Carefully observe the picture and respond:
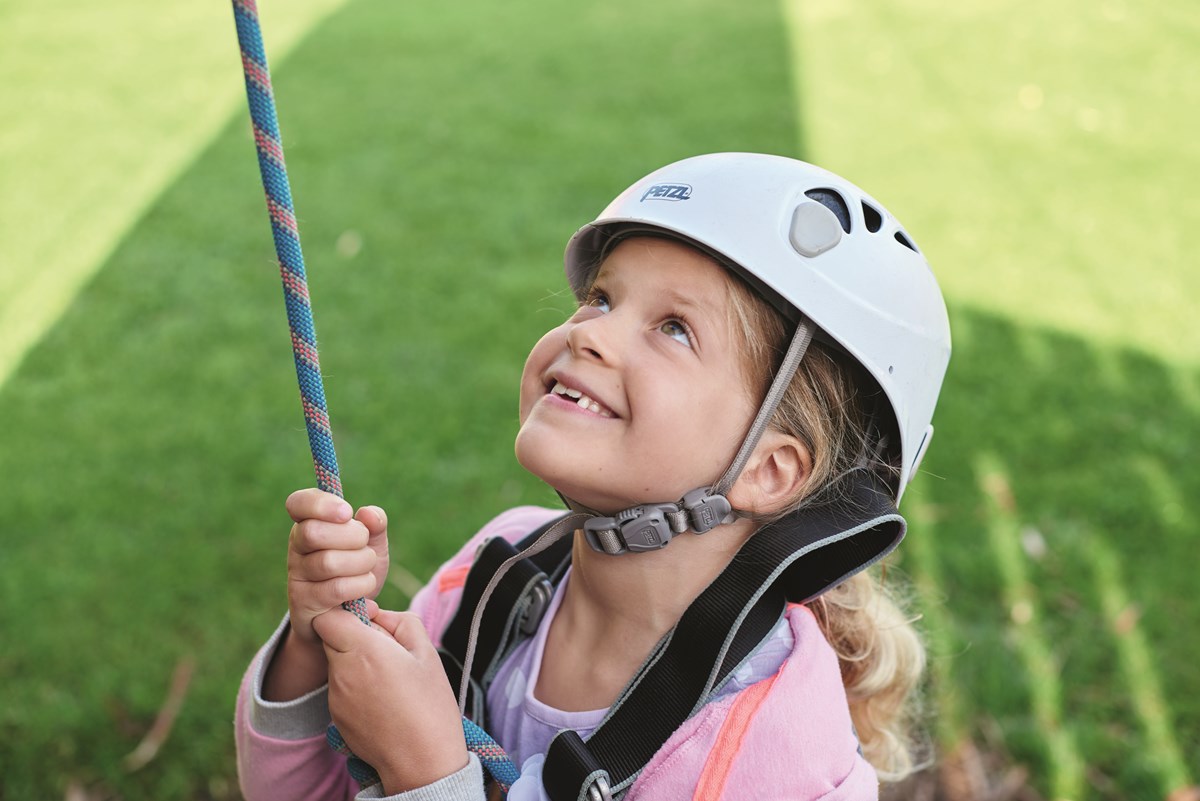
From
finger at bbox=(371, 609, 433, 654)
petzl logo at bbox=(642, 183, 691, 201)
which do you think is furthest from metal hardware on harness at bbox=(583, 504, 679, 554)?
petzl logo at bbox=(642, 183, 691, 201)

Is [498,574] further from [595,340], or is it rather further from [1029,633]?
[1029,633]

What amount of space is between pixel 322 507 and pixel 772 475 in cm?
90

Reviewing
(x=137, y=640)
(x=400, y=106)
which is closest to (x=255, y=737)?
(x=137, y=640)

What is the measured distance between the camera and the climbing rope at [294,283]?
1524mm

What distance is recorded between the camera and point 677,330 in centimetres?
207

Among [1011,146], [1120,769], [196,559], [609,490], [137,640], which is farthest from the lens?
[1011,146]

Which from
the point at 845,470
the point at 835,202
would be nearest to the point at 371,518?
the point at 845,470

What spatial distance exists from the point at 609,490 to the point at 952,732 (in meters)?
2.28

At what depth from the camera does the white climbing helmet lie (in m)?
2.09

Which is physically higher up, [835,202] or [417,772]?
[835,202]

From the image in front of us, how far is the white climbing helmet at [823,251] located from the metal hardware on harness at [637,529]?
18.9 inches

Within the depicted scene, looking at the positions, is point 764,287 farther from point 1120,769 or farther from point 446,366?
point 446,366

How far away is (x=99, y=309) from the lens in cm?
633

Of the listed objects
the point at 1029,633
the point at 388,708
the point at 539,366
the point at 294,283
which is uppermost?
the point at 294,283
